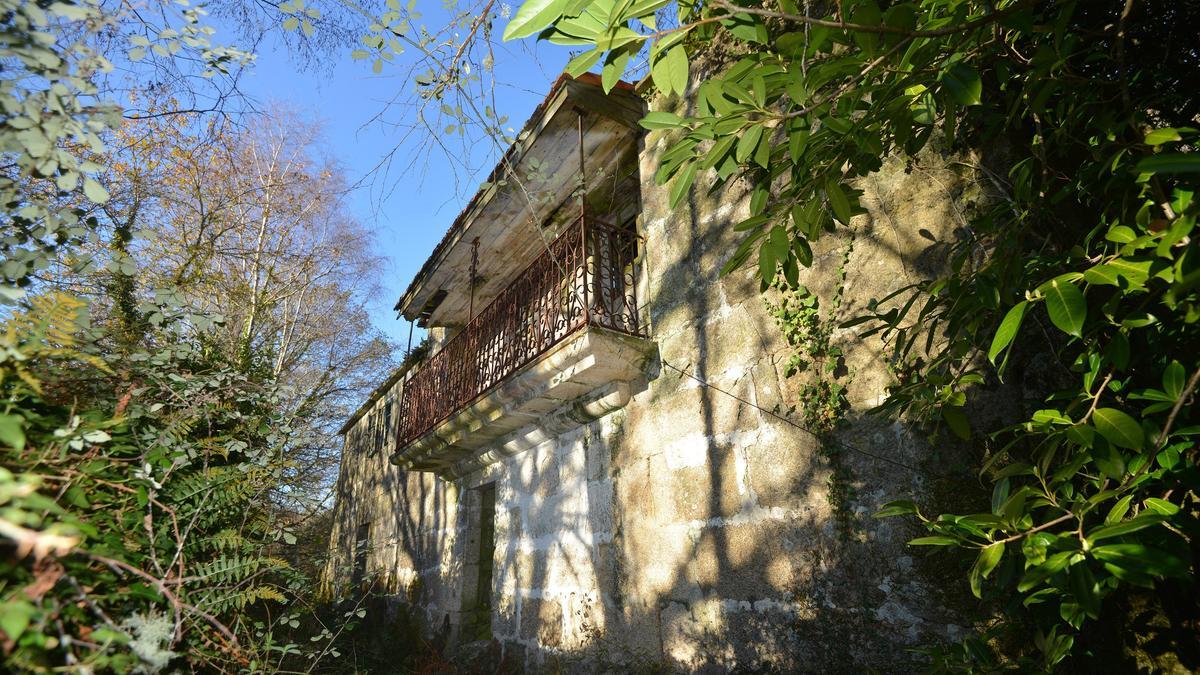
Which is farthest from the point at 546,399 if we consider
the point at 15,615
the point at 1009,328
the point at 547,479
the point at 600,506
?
the point at 15,615

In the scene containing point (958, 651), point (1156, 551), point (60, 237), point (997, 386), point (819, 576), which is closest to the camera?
point (1156, 551)

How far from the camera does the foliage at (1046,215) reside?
115 cm

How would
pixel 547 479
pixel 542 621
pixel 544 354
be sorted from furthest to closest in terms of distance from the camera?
pixel 547 479 < pixel 542 621 < pixel 544 354

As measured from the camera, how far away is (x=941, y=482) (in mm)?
2111

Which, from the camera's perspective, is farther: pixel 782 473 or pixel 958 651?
pixel 782 473

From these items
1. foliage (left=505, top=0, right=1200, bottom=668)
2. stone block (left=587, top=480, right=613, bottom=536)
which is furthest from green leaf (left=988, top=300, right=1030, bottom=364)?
stone block (left=587, top=480, right=613, bottom=536)

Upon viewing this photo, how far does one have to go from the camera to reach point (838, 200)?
5.57 feet

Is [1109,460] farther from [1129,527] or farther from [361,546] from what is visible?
[361,546]

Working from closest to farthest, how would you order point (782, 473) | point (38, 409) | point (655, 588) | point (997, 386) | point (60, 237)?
point (38, 409) < point (60, 237) < point (997, 386) < point (782, 473) < point (655, 588)

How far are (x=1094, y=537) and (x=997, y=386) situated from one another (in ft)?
3.93

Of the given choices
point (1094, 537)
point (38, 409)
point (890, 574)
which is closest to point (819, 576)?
point (890, 574)

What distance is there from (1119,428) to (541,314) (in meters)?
3.75

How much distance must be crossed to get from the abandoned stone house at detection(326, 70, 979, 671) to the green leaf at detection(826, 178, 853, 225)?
0.65m

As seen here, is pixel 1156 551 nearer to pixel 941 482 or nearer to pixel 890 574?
pixel 941 482
